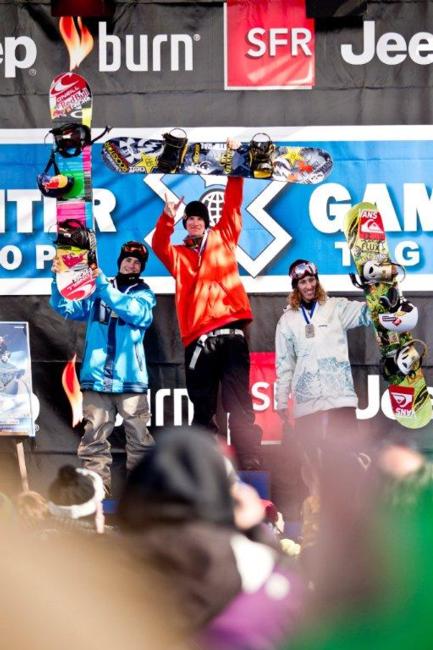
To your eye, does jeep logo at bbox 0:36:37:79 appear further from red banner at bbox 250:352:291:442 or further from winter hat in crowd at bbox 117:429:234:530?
winter hat in crowd at bbox 117:429:234:530

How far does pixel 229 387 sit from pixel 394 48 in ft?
6.55

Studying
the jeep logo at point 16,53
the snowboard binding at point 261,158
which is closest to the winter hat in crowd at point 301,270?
the snowboard binding at point 261,158

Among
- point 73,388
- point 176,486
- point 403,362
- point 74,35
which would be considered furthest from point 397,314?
point 176,486

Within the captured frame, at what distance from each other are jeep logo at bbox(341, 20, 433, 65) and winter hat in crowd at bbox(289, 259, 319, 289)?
111 centimetres

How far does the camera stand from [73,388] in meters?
5.80

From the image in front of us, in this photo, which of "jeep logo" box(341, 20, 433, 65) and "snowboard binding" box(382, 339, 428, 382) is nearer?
"snowboard binding" box(382, 339, 428, 382)

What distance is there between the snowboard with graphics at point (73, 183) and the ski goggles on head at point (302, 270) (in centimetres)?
104

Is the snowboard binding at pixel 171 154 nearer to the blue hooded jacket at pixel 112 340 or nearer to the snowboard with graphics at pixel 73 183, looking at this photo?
the snowboard with graphics at pixel 73 183

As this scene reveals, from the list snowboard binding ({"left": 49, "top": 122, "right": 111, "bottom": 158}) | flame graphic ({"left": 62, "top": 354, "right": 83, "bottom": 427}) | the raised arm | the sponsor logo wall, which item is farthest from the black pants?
snowboard binding ({"left": 49, "top": 122, "right": 111, "bottom": 158})

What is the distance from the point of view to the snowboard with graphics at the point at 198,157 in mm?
5629

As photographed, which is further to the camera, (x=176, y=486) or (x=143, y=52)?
(x=143, y=52)

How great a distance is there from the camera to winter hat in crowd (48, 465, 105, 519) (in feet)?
11.7

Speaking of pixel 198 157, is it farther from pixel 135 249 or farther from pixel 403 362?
pixel 403 362

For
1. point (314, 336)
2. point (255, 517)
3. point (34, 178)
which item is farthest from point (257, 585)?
point (34, 178)
